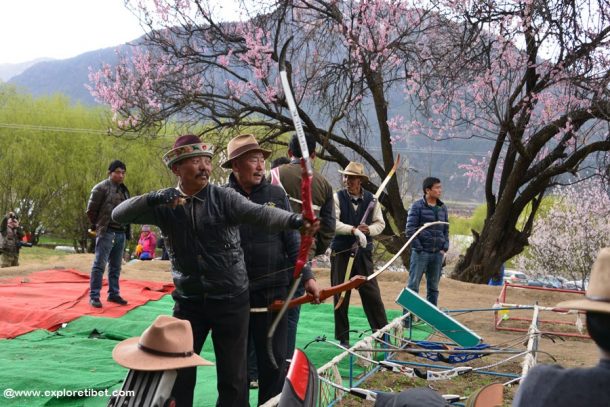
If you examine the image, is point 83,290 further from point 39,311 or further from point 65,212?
point 65,212

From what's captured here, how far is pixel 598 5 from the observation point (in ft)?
28.8

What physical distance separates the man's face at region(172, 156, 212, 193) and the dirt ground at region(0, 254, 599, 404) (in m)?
4.60

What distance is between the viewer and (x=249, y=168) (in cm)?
373

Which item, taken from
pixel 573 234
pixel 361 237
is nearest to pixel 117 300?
pixel 361 237

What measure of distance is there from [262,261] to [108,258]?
4088 mm

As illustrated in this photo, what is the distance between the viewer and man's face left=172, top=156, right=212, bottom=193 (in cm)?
313

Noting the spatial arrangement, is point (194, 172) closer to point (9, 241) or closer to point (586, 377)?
point (586, 377)

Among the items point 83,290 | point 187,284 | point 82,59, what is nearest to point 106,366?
point 187,284

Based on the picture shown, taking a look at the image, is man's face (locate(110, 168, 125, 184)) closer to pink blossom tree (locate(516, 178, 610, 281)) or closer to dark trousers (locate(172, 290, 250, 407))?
dark trousers (locate(172, 290, 250, 407))

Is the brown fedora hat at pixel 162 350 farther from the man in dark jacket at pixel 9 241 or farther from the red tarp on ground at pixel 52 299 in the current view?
the man in dark jacket at pixel 9 241

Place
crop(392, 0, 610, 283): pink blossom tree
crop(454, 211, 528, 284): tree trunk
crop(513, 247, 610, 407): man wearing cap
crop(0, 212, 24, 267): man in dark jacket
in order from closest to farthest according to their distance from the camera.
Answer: crop(513, 247, 610, 407): man wearing cap < crop(392, 0, 610, 283): pink blossom tree < crop(454, 211, 528, 284): tree trunk < crop(0, 212, 24, 267): man in dark jacket

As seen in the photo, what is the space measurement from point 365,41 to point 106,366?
9049 millimetres

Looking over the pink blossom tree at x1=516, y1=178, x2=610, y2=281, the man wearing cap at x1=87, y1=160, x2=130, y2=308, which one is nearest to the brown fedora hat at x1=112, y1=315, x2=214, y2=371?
the man wearing cap at x1=87, y1=160, x2=130, y2=308

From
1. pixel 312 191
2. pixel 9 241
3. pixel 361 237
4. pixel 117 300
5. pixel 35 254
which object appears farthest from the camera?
pixel 35 254
